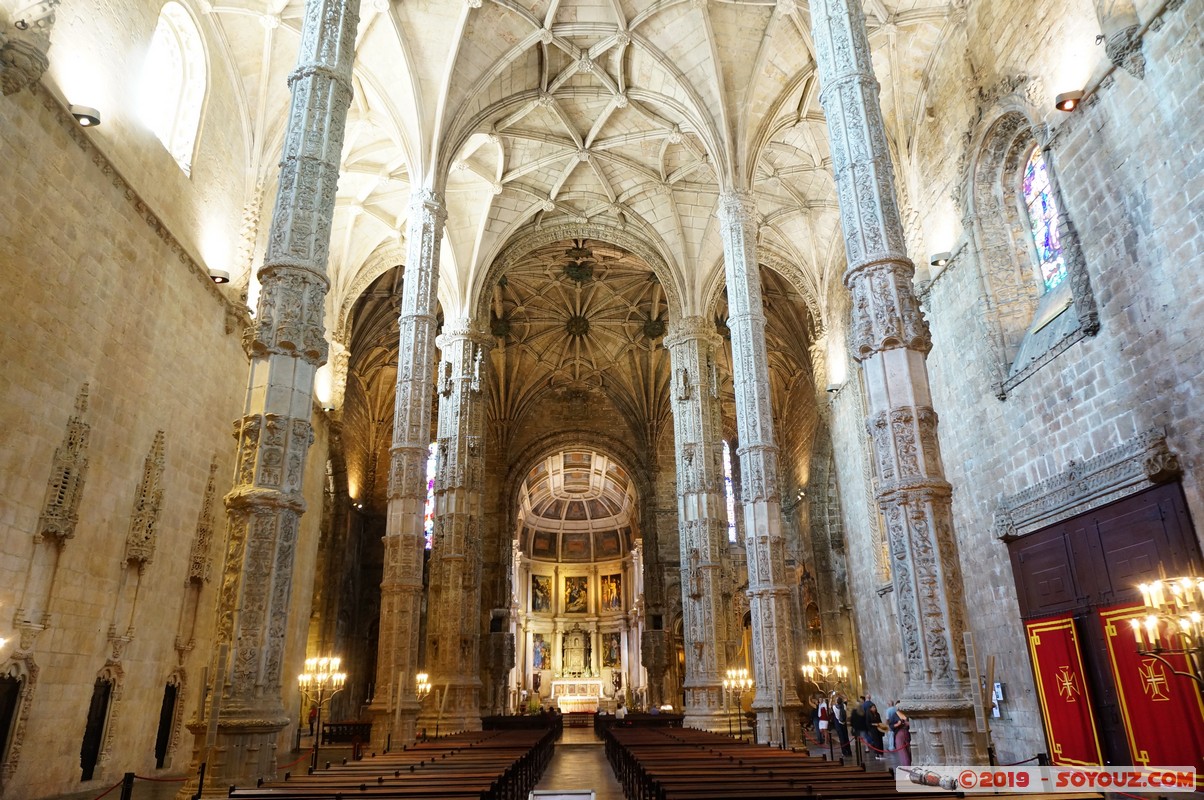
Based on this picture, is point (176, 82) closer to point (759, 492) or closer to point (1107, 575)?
point (759, 492)

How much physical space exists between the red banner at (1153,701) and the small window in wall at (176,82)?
19.4m

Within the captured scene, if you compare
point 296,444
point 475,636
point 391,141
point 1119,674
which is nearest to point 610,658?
point 475,636

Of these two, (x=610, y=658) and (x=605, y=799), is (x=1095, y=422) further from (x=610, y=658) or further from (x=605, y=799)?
(x=610, y=658)

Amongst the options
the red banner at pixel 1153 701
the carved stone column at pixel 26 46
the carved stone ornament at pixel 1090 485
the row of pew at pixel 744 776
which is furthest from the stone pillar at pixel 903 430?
the carved stone column at pixel 26 46

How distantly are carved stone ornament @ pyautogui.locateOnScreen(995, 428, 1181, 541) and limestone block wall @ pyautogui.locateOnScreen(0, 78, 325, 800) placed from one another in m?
16.2

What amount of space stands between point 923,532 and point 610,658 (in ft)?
142

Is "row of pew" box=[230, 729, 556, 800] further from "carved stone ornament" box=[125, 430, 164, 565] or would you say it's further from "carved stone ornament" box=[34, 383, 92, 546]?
"carved stone ornament" box=[125, 430, 164, 565]

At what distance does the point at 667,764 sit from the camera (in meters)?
10.0

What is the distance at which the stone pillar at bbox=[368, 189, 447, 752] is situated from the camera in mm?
15414

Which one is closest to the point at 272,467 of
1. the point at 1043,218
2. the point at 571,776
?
the point at 571,776

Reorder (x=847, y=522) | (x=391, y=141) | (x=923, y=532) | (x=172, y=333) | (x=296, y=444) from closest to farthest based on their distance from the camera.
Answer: (x=923, y=532), (x=296, y=444), (x=172, y=333), (x=391, y=141), (x=847, y=522)

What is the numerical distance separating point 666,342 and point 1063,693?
16788mm

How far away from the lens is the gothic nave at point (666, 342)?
923 cm

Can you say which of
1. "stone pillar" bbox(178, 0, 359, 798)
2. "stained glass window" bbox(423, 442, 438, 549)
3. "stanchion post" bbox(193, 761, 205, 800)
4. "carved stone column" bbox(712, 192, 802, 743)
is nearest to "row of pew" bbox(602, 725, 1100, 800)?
"carved stone column" bbox(712, 192, 802, 743)
